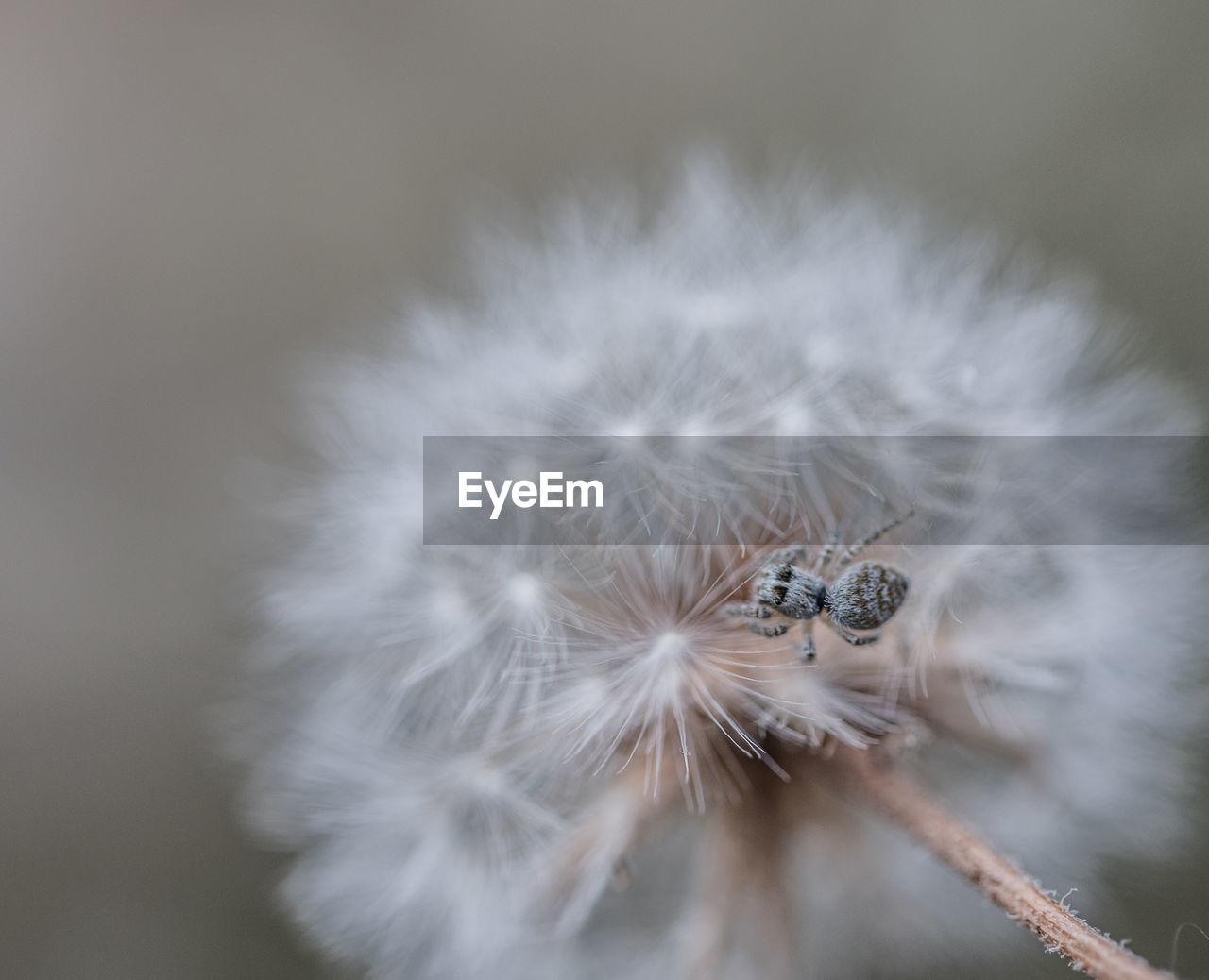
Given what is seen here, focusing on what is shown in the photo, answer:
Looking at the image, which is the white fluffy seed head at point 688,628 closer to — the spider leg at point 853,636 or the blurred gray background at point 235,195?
the spider leg at point 853,636

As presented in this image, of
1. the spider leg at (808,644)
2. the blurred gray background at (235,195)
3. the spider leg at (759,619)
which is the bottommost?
the spider leg at (808,644)

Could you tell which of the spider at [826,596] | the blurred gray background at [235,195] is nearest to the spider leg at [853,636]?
the spider at [826,596]

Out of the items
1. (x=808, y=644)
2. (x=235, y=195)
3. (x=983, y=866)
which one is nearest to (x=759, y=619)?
(x=808, y=644)

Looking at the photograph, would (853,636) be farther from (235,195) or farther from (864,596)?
(235,195)

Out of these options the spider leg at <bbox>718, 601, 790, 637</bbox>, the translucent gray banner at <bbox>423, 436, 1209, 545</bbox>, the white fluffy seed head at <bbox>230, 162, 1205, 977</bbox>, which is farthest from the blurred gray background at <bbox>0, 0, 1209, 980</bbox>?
the spider leg at <bbox>718, 601, 790, 637</bbox>

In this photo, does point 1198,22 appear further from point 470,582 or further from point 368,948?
point 368,948

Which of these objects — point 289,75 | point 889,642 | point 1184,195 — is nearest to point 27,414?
point 289,75

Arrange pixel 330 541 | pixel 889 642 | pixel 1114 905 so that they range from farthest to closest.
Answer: pixel 1114 905
pixel 330 541
pixel 889 642
